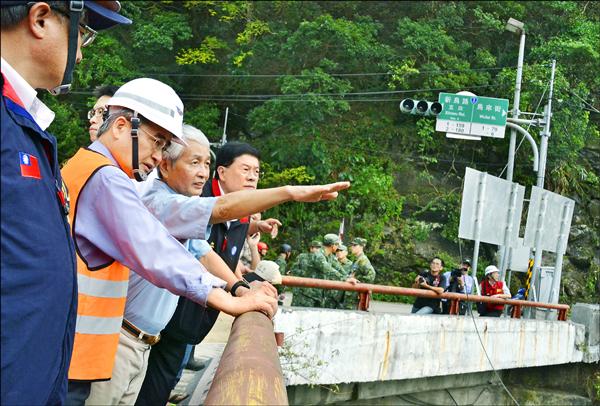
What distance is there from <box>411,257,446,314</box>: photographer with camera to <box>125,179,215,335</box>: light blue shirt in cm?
715

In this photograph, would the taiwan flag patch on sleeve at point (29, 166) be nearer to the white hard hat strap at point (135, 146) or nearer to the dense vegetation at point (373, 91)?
the white hard hat strap at point (135, 146)

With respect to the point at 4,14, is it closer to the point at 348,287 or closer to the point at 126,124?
the point at 126,124

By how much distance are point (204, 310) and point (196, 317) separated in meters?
0.05

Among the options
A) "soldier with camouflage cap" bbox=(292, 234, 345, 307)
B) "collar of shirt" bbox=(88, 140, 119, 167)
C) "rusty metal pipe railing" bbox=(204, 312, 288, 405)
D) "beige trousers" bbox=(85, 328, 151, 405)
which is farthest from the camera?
"soldier with camouflage cap" bbox=(292, 234, 345, 307)

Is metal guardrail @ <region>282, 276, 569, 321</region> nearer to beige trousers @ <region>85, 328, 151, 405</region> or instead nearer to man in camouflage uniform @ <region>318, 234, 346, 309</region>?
man in camouflage uniform @ <region>318, 234, 346, 309</region>

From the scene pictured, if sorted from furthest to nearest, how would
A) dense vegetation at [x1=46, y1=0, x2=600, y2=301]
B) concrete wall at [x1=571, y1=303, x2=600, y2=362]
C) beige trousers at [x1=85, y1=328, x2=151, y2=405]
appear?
dense vegetation at [x1=46, y1=0, x2=600, y2=301] < concrete wall at [x1=571, y1=303, x2=600, y2=362] < beige trousers at [x1=85, y1=328, x2=151, y2=405]

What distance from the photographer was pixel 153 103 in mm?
2600

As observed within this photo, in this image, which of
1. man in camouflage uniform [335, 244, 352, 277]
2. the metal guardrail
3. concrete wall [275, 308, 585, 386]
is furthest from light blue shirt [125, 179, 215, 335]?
man in camouflage uniform [335, 244, 352, 277]

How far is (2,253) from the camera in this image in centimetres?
143

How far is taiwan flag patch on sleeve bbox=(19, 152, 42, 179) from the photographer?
147 centimetres

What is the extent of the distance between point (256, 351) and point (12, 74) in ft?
2.72

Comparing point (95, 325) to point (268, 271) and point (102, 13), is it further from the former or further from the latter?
point (268, 271)

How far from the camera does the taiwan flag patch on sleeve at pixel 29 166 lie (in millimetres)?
1474

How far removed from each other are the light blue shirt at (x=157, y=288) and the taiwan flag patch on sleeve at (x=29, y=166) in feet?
4.24
